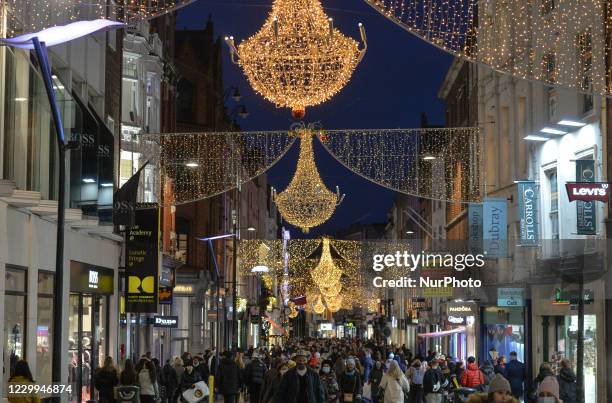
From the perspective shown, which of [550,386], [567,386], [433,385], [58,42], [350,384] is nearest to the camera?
[58,42]

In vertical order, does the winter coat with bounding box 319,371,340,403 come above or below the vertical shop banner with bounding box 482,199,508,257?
below

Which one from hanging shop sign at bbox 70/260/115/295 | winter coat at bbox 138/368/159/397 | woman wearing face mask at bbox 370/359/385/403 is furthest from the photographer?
woman wearing face mask at bbox 370/359/385/403

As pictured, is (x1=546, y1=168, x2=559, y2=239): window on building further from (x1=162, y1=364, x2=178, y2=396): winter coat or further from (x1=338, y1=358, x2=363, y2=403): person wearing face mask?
(x1=162, y1=364, x2=178, y2=396): winter coat

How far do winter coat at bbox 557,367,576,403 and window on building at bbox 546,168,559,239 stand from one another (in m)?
11.0

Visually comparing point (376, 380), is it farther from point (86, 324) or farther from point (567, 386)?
point (567, 386)

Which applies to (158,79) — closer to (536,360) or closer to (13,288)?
(536,360)

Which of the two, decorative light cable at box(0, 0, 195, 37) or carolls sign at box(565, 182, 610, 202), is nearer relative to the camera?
decorative light cable at box(0, 0, 195, 37)

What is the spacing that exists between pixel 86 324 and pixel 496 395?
828 inches

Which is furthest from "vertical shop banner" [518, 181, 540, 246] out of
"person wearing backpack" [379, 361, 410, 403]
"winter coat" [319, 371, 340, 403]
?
"person wearing backpack" [379, 361, 410, 403]

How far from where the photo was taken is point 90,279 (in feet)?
99.7

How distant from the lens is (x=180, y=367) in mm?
35469

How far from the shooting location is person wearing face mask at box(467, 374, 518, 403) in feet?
33.7

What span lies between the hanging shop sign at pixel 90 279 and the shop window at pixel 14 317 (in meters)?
5.04

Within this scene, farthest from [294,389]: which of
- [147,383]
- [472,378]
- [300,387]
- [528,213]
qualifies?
[528,213]
